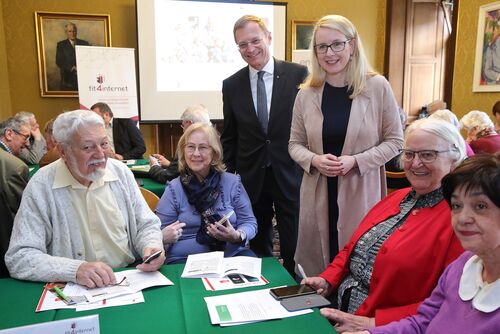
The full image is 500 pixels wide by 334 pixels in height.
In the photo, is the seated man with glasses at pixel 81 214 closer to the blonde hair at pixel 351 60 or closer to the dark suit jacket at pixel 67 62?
the blonde hair at pixel 351 60

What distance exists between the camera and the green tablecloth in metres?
1.27

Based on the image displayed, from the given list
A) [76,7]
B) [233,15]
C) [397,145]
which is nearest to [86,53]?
[76,7]

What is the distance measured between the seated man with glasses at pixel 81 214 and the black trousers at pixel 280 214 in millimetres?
919

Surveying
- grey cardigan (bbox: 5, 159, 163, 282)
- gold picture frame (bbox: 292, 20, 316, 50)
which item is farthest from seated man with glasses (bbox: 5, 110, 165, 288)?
gold picture frame (bbox: 292, 20, 316, 50)

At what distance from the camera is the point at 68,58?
245 inches

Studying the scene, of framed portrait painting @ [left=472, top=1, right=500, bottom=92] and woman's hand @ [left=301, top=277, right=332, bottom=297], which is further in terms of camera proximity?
framed portrait painting @ [left=472, top=1, right=500, bottom=92]

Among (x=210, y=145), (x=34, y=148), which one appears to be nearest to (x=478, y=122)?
(x=210, y=145)

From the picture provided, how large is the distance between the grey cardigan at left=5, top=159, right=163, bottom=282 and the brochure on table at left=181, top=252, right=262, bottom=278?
0.81 feet

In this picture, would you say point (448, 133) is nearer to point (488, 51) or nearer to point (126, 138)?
point (488, 51)

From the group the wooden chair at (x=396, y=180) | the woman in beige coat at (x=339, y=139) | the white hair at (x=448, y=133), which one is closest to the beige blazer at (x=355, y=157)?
the woman in beige coat at (x=339, y=139)

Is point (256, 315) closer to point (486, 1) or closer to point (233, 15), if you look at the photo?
point (486, 1)

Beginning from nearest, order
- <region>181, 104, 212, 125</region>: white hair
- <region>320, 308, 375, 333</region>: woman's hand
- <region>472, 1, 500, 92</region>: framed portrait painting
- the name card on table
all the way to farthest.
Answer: the name card on table
<region>320, 308, 375, 333</region>: woman's hand
<region>181, 104, 212, 125</region>: white hair
<region>472, 1, 500, 92</region>: framed portrait painting

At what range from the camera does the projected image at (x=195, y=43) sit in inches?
244

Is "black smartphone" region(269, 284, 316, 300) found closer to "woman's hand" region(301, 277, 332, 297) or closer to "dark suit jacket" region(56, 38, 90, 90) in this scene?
"woman's hand" region(301, 277, 332, 297)
